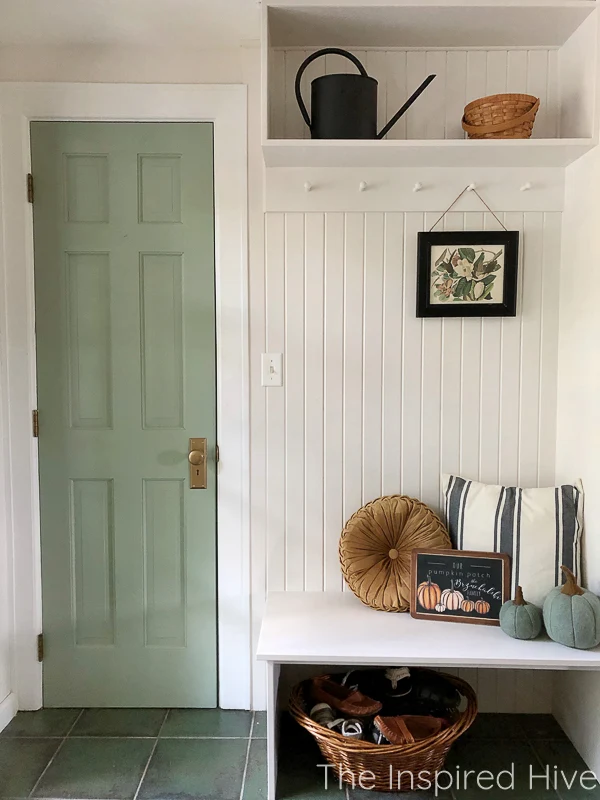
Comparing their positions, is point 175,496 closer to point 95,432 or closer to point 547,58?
point 95,432

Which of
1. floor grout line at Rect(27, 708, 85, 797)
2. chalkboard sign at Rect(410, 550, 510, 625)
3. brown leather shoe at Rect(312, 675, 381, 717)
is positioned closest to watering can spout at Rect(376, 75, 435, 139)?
chalkboard sign at Rect(410, 550, 510, 625)

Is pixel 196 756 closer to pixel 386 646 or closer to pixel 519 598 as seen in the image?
pixel 386 646

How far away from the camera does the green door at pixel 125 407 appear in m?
2.12

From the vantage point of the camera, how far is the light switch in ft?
6.95

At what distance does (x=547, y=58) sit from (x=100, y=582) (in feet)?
7.56

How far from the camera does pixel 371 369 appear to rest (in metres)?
2.12

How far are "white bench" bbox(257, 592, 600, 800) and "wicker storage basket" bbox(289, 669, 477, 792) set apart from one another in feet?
0.53

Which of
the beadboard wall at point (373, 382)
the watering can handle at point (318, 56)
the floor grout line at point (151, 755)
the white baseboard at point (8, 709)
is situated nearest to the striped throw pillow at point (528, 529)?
the beadboard wall at point (373, 382)

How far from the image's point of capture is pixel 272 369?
2121mm

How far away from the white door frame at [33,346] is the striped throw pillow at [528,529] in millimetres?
750

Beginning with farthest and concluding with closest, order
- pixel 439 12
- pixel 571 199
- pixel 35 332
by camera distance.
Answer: pixel 35 332 → pixel 571 199 → pixel 439 12

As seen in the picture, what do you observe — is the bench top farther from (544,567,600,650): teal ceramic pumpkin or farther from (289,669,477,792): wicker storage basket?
(289,669,477,792): wicker storage basket

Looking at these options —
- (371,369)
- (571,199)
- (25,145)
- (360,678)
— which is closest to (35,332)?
(25,145)

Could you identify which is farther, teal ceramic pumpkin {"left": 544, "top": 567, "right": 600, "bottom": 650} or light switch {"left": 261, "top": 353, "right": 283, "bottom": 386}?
light switch {"left": 261, "top": 353, "right": 283, "bottom": 386}
